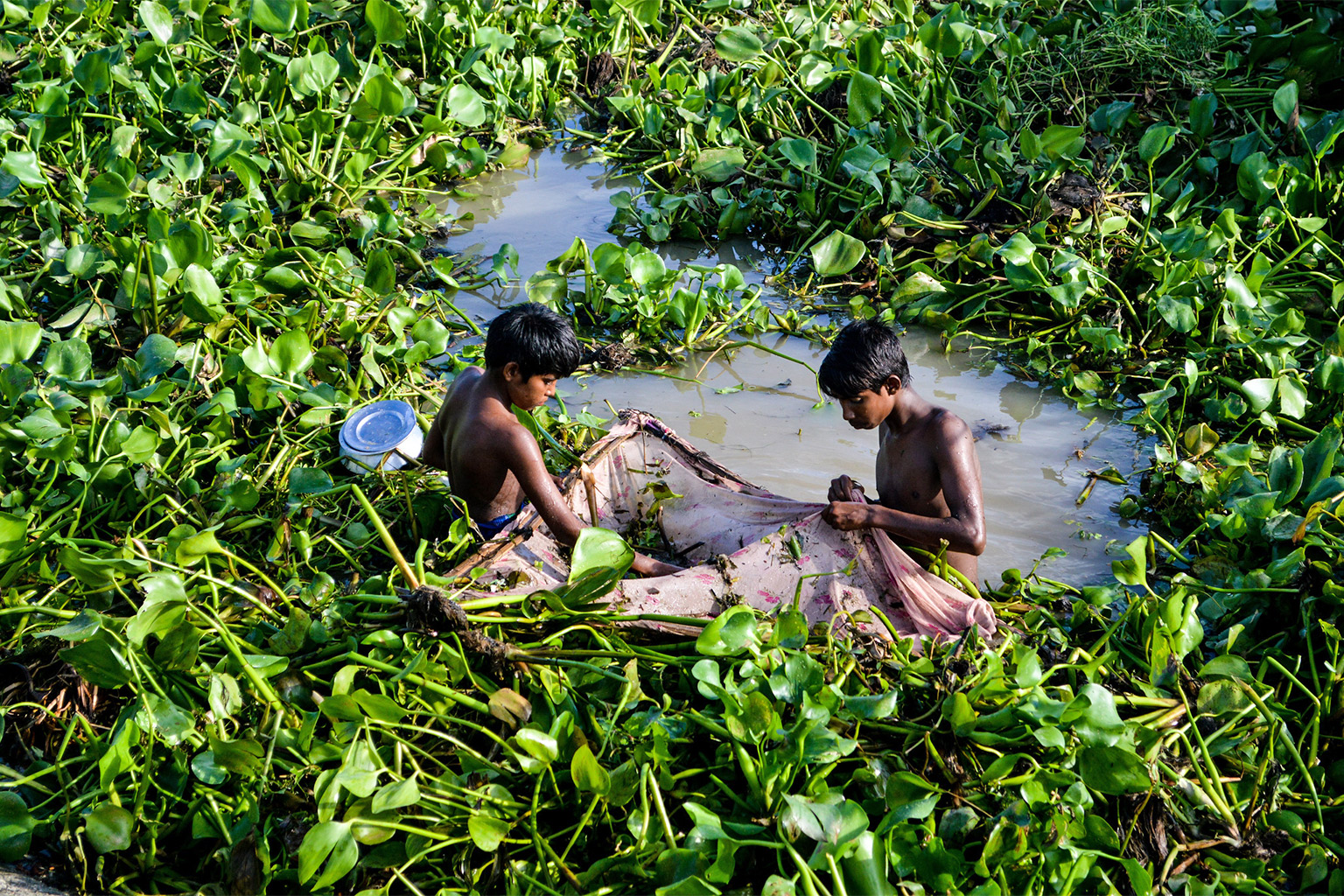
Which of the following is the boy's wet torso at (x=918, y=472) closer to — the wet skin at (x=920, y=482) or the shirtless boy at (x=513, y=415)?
the wet skin at (x=920, y=482)

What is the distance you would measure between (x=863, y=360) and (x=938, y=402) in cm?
112

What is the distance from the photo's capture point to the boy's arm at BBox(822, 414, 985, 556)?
97.1 inches

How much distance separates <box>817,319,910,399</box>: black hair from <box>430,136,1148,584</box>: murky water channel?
0.71 m

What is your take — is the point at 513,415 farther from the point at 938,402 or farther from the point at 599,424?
the point at 938,402

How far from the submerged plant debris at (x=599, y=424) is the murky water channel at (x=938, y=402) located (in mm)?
109

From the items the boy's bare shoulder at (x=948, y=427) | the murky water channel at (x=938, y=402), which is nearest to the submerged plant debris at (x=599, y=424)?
the murky water channel at (x=938, y=402)

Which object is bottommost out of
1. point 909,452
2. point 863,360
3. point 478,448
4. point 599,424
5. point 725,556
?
point 599,424

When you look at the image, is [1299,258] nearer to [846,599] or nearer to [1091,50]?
[1091,50]

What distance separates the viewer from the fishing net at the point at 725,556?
242cm

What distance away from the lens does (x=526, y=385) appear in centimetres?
262

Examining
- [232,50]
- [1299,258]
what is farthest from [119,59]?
[1299,258]

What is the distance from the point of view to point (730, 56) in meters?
4.47

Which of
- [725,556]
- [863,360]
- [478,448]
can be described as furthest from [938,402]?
[478,448]

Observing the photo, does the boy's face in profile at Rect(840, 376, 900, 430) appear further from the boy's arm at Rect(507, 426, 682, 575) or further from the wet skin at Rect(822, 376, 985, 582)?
the boy's arm at Rect(507, 426, 682, 575)
